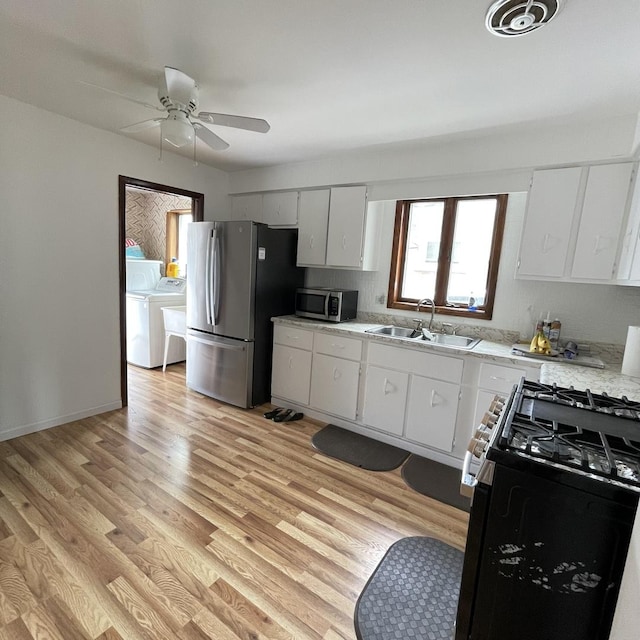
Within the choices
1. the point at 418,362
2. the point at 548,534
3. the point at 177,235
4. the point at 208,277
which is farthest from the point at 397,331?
the point at 177,235

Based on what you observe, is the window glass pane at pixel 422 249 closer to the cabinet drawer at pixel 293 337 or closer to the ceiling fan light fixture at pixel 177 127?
the cabinet drawer at pixel 293 337

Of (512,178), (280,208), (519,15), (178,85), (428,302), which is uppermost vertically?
(519,15)

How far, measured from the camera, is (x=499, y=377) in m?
2.34

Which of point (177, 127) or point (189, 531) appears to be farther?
point (177, 127)

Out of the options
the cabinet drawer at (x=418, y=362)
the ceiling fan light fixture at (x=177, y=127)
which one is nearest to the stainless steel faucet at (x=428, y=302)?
the cabinet drawer at (x=418, y=362)

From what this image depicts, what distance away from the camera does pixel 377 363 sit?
9.34 feet

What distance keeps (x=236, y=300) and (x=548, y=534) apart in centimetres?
288

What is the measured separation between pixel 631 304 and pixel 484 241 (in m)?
1.08

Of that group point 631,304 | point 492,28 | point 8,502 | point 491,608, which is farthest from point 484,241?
point 8,502

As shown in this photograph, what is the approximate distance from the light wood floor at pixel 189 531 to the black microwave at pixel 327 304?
111 cm

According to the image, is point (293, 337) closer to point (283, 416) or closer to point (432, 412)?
point (283, 416)

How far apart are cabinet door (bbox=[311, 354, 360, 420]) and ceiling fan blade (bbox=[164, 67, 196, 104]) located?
214 centimetres

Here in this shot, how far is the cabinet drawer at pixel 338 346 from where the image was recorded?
9.70 ft

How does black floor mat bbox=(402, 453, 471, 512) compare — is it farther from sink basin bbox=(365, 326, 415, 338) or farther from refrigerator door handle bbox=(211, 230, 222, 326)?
refrigerator door handle bbox=(211, 230, 222, 326)
